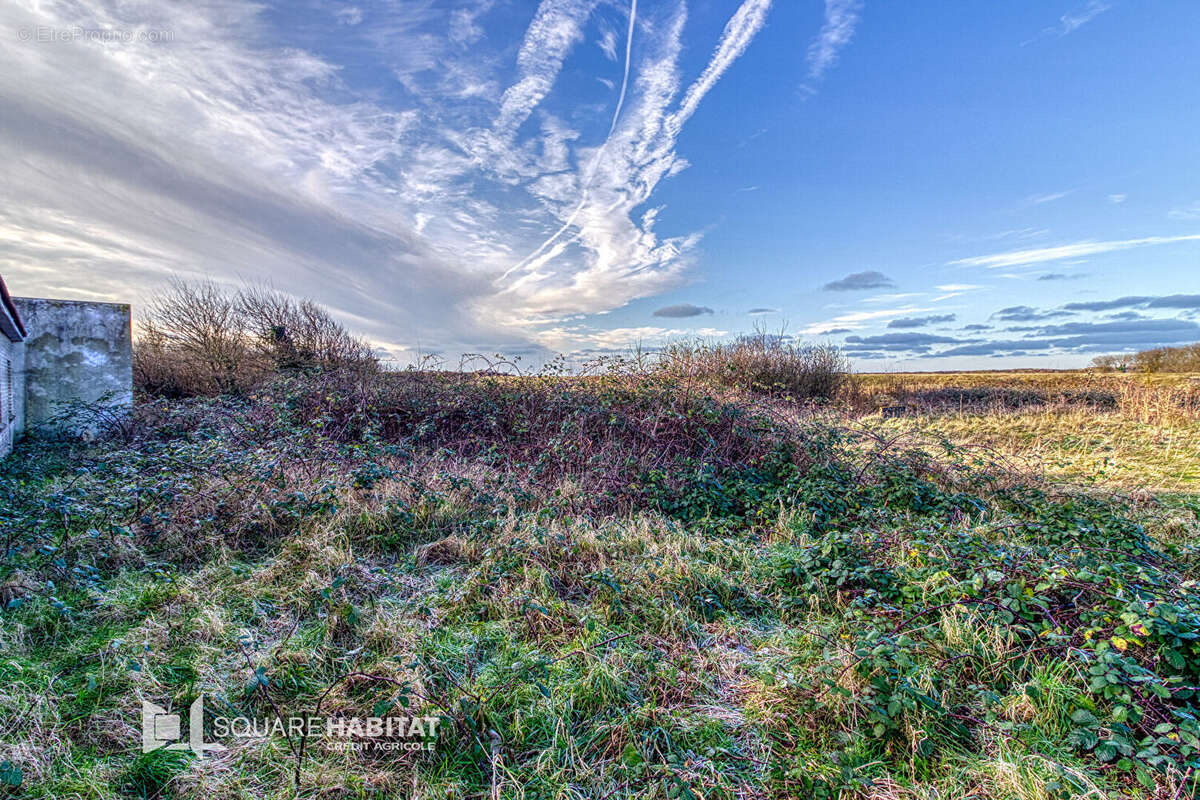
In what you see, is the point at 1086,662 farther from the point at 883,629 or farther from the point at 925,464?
the point at 925,464

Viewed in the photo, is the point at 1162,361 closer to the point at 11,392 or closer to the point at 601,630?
the point at 601,630

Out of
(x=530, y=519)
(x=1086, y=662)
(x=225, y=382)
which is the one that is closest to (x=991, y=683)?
(x=1086, y=662)

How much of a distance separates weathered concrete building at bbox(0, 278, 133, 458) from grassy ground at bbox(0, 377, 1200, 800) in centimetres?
585

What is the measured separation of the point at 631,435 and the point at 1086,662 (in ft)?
18.7

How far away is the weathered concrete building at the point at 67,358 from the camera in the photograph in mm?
9531

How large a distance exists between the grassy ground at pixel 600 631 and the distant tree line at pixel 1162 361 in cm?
3254

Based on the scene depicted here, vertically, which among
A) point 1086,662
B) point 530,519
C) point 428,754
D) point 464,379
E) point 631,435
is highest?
point 464,379

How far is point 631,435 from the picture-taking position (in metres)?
7.72

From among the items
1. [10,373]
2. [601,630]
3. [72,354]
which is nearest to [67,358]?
[72,354]

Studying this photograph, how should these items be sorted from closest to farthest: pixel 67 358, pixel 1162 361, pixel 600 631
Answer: pixel 600 631, pixel 67 358, pixel 1162 361

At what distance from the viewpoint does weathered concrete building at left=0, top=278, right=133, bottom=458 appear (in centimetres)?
953

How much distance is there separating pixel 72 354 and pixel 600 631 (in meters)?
12.7

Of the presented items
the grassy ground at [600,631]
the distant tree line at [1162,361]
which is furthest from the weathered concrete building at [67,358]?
the distant tree line at [1162,361]

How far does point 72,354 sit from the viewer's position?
9.91 m
